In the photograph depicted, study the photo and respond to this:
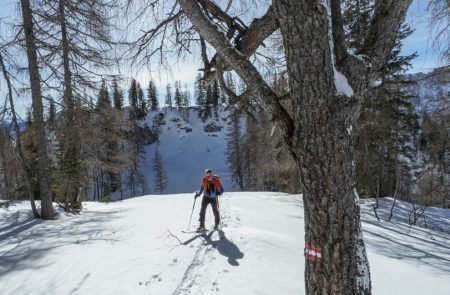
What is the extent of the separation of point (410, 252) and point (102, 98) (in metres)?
11.2

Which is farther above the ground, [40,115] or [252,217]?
[40,115]

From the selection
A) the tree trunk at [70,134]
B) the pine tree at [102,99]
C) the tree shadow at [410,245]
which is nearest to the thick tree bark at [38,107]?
the tree trunk at [70,134]

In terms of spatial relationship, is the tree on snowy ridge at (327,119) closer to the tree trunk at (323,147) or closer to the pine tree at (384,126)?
the tree trunk at (323,147)

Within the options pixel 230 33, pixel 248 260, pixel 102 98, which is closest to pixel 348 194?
pixel 230 33

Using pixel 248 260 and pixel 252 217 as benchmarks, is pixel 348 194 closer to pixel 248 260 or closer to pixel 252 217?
pixel 248 260

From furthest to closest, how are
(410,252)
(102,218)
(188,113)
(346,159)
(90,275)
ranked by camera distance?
(188,113) < (102,218) < (410,252) < (90,275) < (346,159)

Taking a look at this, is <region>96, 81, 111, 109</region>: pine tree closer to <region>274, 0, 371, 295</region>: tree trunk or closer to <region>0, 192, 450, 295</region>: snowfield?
<region>0, 192, 450, 295</region>: snowfield

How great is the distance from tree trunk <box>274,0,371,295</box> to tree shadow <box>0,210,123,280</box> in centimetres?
580

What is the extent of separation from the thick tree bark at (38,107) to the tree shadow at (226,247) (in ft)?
16.9

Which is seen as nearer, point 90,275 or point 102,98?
point 90,275

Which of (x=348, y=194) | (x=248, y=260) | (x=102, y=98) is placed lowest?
(x=248, y=260)

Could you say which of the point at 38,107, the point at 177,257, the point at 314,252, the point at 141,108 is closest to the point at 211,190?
the point at 177,257

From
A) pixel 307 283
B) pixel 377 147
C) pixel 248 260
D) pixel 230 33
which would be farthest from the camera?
pixel 377 147

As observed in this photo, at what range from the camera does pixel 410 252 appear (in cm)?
916
